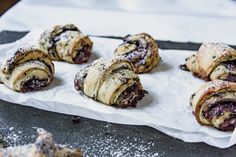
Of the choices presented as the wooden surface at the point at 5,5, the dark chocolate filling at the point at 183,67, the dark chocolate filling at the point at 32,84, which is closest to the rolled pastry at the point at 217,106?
the dark chocolate filling at the point at 183,67

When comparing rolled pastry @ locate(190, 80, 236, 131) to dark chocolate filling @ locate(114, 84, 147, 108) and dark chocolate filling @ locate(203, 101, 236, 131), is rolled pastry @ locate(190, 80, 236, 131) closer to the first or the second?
dark chocolate filling @ locate(203, 101, 236, 131)

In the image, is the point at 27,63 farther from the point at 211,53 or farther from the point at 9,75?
the point at 211,53

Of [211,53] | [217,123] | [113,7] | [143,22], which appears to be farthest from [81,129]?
[113,7]

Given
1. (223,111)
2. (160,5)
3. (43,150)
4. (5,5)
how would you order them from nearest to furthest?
(43,150), (223,111), (160,5), (5,5)

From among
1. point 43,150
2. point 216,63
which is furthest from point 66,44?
point 43,150

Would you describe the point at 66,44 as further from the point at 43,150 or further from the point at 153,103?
the point at 43,150

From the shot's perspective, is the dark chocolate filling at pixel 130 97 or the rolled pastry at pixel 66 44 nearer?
the dark chocolate filling at pixel 130 97

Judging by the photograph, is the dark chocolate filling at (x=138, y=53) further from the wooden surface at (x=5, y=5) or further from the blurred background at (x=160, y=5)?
the wooden surface at (x=5, y=5)
